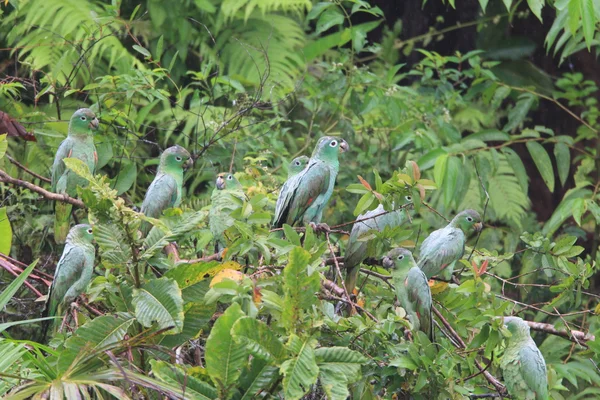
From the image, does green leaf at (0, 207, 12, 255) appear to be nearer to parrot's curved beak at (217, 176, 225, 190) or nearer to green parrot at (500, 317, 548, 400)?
parrot's curved beak at (217, 176, 225, 190)

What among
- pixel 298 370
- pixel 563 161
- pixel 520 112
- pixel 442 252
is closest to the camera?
pixel 298 370

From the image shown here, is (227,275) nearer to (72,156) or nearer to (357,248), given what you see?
(357,248)

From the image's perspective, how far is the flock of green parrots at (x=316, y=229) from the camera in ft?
9.64

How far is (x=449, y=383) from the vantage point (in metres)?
2.62

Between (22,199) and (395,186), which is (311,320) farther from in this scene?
(22,199)

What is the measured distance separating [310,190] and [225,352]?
48.1 inches

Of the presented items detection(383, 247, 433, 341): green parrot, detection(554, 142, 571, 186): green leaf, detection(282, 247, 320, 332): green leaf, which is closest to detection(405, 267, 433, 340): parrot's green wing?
detection(383, 247, 433, 341): green parrot

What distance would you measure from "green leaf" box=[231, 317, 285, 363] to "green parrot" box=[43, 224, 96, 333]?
0.90 m

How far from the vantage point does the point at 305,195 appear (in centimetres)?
344

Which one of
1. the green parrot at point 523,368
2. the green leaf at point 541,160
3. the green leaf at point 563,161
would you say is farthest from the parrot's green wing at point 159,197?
the green leaf at point 563,161

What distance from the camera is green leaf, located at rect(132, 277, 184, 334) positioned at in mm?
2412

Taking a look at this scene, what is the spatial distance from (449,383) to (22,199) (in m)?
2.72

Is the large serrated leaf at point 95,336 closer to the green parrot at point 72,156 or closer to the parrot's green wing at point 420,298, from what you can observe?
the parrot's green wing at point 420,298

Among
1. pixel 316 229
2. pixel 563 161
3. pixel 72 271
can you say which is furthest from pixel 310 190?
pixel 563 161
